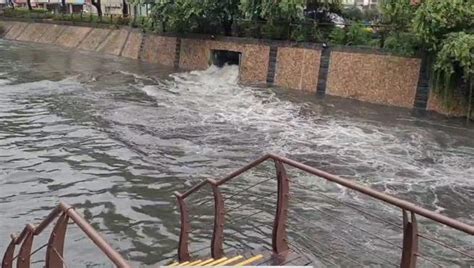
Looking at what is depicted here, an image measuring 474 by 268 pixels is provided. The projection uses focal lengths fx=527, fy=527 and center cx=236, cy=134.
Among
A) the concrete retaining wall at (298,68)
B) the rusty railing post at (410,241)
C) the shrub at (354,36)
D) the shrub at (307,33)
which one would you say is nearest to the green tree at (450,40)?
the shrub at (354,36)

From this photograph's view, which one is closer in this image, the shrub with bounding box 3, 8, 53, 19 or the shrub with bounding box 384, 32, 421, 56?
the shrub with bounding box 384, 32, 421, 56

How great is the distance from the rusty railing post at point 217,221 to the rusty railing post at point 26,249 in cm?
212

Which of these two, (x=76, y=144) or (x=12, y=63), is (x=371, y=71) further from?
(x=12, y=63)

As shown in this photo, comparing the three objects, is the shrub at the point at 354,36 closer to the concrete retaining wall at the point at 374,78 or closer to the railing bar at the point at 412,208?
the concrete retaining wall at the point at 374,78

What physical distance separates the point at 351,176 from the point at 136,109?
906 cm

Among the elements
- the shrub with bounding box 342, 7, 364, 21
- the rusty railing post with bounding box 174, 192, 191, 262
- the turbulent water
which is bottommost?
the turbulent water

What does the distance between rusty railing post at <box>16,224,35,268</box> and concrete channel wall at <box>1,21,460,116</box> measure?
15.5 meters

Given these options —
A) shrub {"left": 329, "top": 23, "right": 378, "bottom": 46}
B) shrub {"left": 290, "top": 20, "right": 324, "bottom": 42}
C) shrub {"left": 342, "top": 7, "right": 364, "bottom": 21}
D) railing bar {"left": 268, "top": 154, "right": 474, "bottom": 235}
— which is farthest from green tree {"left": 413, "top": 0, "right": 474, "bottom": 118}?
railing bar {"left": 268, "top": 154, "right": 474, "bottom": 235}

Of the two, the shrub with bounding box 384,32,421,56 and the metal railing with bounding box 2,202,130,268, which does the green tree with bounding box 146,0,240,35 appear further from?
the metal railing with bounding box 2,202,130,268

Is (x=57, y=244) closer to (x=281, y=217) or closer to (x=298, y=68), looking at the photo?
(x=281, y=217)

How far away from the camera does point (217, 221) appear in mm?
6262

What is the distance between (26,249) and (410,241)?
3189 millimetres

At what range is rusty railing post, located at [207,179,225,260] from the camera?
20.0 ft

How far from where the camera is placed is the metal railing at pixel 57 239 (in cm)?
293
